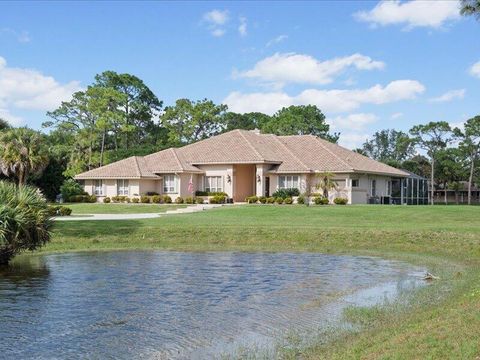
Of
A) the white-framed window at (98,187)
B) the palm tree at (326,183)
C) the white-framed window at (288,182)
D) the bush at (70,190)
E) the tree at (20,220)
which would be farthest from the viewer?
the white-framed window at (98,187)

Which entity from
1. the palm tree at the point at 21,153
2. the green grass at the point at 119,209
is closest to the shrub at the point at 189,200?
the green grass at the point at 119,209

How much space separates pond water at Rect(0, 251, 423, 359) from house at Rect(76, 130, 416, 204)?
1187 inches

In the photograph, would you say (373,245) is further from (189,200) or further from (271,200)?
(189,200)

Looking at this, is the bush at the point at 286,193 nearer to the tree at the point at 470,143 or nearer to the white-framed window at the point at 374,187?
the white-framed window at the point at 374,187

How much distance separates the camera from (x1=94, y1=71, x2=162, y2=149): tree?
3361 inches

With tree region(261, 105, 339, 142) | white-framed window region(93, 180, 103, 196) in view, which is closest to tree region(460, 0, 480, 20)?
white-framed window region(93, 180, 103, 196)

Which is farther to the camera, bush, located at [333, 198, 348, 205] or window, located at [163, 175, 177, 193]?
window, located at [163, 175, 177, 193]

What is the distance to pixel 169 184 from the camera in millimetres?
55156

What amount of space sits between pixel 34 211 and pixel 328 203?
3252 centimetres

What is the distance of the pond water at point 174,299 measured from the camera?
399 inches

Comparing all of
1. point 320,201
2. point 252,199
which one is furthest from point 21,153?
point 320,201

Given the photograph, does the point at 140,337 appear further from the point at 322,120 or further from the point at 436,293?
the point at 322,120

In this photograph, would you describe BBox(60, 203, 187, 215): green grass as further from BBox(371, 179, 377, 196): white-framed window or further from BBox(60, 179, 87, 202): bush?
BBox(371, 179, 377, 196): white-framed window

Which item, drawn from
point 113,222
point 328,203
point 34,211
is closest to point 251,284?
point 34,211
